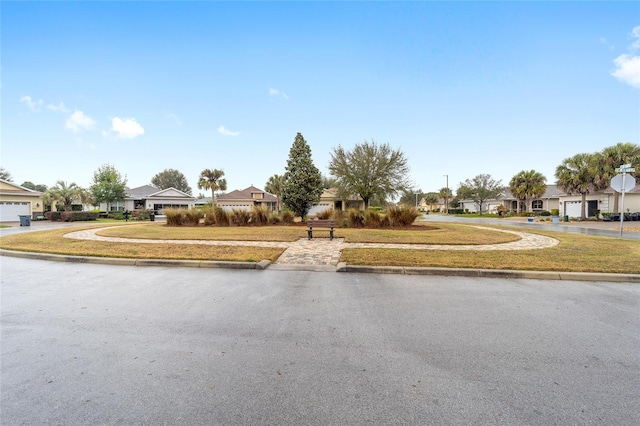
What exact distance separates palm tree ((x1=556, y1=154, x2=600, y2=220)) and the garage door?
61.7 metres

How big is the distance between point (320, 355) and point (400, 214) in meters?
15.7

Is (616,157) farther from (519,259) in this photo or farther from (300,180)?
(519,259)

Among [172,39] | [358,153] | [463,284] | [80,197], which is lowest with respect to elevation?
[463,284]

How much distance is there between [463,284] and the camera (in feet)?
20.0

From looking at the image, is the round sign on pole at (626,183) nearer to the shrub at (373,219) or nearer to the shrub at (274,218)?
the shrub at (373,219)

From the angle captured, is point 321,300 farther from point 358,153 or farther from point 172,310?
point 358,153

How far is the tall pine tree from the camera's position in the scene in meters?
24.8

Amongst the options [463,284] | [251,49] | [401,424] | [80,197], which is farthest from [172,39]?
[80,197]

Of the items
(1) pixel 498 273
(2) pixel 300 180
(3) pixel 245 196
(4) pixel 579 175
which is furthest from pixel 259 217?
(4) pixel 579 175

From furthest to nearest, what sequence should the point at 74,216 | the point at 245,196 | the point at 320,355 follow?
1. the point at 245,196
2. the point at 74,216
3. the point at 320,355

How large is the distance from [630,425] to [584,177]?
39741 mm

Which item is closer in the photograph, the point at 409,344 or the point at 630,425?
the point at 630,425

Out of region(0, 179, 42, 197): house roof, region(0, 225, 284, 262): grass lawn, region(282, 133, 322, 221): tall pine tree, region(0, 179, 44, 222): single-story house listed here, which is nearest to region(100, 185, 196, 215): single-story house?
region(0, 179, 44, 222): single-story house

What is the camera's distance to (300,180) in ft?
80.8
